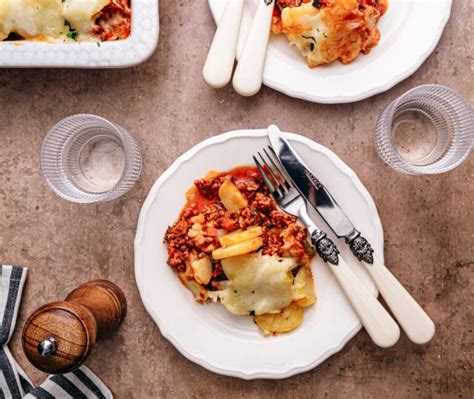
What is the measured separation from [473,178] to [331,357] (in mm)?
692

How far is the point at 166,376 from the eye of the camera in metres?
1.74

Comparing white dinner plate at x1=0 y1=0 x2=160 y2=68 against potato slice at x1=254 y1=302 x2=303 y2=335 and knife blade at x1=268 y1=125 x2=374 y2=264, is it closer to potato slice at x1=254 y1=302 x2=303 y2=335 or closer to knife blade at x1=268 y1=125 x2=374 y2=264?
knife blade at x1=268 y1=125 x2=374 y2=264

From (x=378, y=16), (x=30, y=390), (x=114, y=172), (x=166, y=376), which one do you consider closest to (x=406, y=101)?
(x=378, y=16)

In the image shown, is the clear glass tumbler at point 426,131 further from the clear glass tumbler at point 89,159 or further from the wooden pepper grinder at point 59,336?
the wooden pepper grinder at point 59,336

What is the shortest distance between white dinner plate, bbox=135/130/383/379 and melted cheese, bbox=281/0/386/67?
0.86 ft

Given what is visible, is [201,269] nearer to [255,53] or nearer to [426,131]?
[255,53]

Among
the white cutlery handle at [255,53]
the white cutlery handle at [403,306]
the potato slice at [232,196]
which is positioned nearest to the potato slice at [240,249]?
the potato slice at [232,196]

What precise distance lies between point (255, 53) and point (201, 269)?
0.63 m

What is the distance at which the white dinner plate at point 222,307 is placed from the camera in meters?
1.59

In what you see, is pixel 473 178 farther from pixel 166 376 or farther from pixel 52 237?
pixel 52 237

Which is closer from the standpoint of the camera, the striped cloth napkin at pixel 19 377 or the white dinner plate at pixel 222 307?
the white dinner plate at pixel 222 307

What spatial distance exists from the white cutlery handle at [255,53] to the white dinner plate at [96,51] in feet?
0.84

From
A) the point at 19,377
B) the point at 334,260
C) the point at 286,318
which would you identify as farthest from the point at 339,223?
the point at 19,377

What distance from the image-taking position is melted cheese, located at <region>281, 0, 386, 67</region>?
155cm
